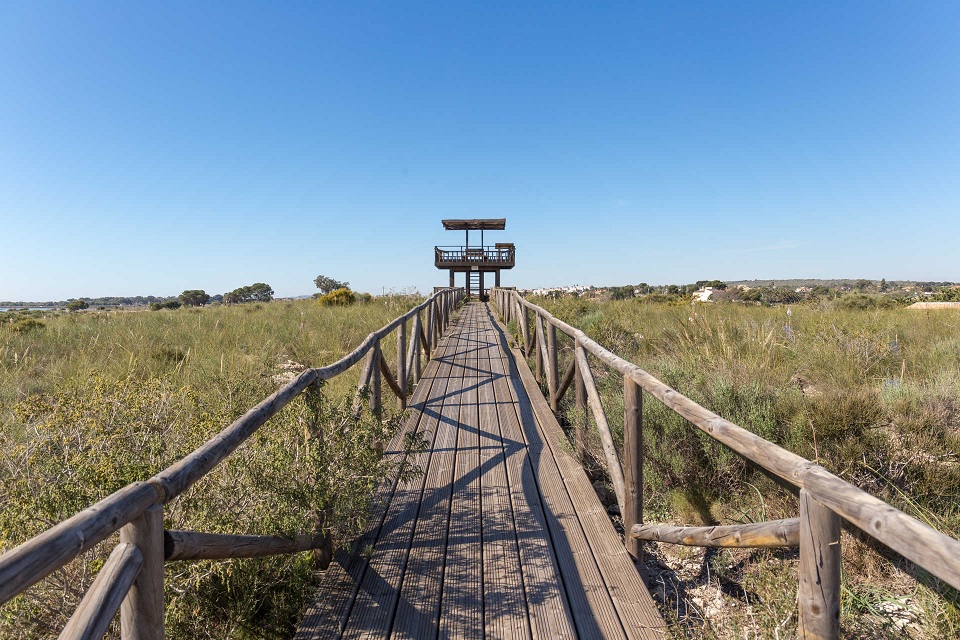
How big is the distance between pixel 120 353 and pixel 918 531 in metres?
9.96

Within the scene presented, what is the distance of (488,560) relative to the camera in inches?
106

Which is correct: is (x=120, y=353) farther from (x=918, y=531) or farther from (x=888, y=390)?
(x=888, y=390)

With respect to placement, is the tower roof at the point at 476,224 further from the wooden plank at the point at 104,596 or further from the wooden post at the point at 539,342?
the wooden plank at the point at 104,596

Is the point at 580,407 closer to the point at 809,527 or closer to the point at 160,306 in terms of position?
the point at 809,527

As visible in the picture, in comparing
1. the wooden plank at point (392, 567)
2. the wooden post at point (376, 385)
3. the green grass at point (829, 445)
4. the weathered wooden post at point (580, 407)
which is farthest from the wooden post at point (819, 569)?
the wooden post at point (376, 385)

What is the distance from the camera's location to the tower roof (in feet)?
85.7

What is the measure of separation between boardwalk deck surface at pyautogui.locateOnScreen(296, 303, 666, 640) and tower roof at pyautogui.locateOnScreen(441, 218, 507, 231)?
889 inches

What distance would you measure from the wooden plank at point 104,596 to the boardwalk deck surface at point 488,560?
3.81 feet

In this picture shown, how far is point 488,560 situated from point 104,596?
6.52 ft

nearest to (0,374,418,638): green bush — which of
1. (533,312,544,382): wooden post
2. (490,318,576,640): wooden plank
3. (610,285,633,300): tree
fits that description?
(490,318,576,640): wooden plank

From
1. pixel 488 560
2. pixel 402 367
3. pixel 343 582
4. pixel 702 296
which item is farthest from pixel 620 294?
pixel 343 582

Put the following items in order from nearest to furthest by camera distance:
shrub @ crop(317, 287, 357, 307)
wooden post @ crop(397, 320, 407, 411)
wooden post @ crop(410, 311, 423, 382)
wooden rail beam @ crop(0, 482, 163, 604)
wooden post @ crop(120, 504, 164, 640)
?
wooden rail beam @ crop(0, 482, 163, 604)
wooden post @ crop(120, 504, 164, 640)
wooden post @ crop(397, 320, 407, 411)
wooden post @ crop(410, 311, 423, 382)
shrub @ crop(317, 287, 357, 307)

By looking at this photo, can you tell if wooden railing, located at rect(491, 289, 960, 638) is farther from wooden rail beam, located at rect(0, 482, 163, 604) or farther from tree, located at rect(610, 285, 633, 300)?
tree, located at rect(610, 285, 633, 300)

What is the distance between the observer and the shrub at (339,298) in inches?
767
